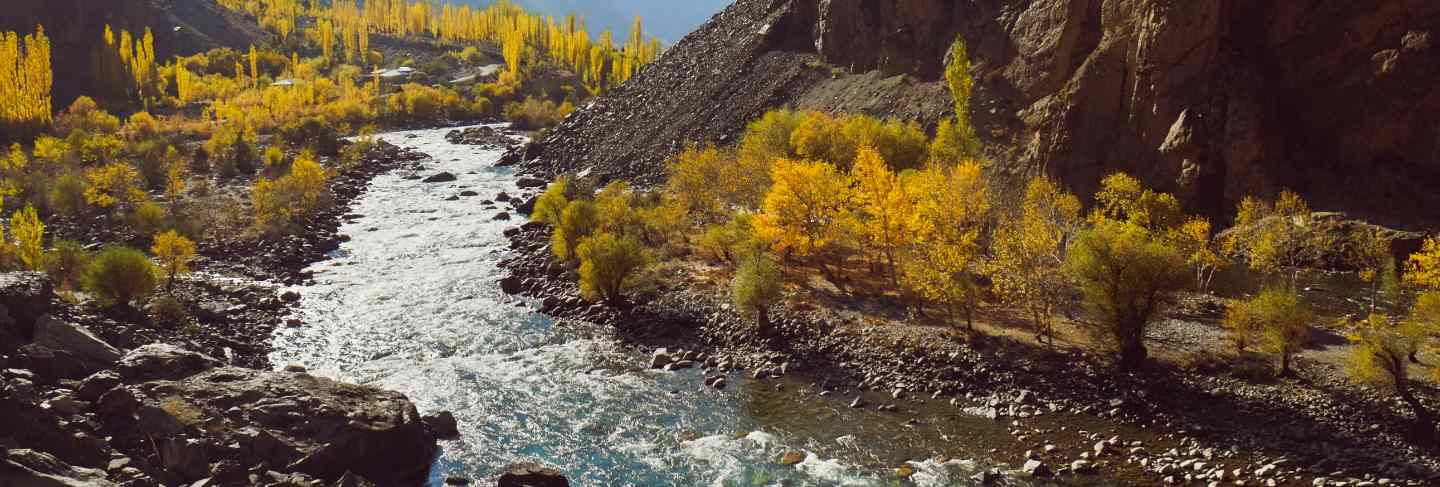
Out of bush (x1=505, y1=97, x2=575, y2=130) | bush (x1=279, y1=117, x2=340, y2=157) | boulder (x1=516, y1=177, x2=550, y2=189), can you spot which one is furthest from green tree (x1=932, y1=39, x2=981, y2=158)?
bush (x1=505, y1=97, x2=575, y2=130)

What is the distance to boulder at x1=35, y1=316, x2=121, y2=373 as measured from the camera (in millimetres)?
29078

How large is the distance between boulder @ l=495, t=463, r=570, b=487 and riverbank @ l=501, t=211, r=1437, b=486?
451 inches

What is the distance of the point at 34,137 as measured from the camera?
103250 millimetres

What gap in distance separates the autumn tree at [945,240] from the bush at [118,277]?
34.1 meters

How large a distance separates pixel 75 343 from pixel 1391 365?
141 feet

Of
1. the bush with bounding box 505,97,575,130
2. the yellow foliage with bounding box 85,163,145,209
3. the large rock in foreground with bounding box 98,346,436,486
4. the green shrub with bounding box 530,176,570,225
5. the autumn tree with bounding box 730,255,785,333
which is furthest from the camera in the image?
the bush with bounding box 505,97,575,130

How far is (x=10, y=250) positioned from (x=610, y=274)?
3080cm

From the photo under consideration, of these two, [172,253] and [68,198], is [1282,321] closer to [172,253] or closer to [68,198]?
[172,253]

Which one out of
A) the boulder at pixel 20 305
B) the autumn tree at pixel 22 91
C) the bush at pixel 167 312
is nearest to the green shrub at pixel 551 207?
the bush at pixel 167 312

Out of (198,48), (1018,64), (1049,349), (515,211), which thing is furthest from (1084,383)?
(198,48)

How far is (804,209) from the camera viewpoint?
46.1m

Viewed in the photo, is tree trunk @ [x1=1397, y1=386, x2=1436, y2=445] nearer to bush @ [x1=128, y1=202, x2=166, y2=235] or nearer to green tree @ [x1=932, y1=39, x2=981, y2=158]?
green tree @ [x1=932, y1=39, x2=981, y2=158]

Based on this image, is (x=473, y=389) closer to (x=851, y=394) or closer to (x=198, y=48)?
(x=851, y=394)

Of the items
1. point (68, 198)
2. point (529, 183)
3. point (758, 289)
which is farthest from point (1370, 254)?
point (68, 198)
